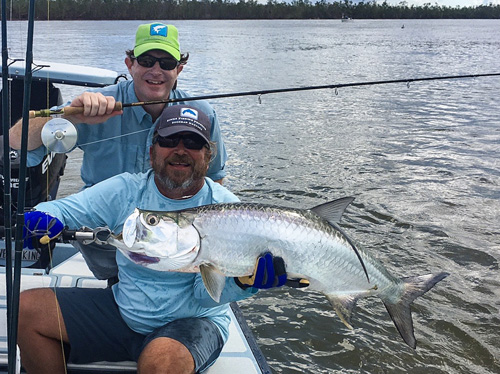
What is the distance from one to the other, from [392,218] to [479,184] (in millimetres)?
2311

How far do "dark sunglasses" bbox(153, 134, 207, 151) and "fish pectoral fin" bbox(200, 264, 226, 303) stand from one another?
63 centimetres

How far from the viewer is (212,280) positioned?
7.83 ft

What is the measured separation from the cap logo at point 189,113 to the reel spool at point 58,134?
2.72 feet

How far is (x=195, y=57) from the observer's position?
25688 millimetres

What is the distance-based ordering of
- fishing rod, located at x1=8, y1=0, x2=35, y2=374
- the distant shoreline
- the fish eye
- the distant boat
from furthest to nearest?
the distant boat
the distant shoreline
the fish eye
fishing rod, located at x1=8, y1=0, x2=35, y2=374

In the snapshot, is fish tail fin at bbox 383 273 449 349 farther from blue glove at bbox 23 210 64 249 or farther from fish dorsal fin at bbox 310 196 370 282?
blue glove at bbox 23 210 64 249

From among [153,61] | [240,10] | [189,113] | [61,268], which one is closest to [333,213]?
[189,113]

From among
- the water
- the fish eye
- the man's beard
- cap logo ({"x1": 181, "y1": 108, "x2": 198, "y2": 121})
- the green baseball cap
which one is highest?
the green baseball cap

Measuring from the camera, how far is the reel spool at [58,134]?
3.23m

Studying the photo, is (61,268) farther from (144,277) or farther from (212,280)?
(212,280)

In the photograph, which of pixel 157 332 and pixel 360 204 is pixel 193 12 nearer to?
pixel 360 204

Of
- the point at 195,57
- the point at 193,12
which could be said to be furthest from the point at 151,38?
the point at 193,12

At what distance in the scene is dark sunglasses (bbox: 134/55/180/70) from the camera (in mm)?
3701

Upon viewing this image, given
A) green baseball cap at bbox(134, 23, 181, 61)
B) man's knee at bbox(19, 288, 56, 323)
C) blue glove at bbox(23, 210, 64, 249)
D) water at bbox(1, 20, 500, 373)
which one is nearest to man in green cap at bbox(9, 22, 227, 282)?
green baseball cap at bbox(134, 23, 181, 61)
